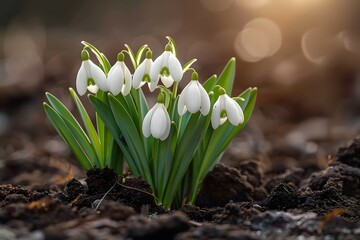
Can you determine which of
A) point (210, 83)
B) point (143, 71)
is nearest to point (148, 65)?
point (143, 71)

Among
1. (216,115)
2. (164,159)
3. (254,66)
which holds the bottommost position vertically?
(164,159)

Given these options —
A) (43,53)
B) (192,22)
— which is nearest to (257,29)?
(192,22)

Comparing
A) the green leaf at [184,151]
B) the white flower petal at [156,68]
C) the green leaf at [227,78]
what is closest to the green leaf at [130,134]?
the green leaf at [184,151]

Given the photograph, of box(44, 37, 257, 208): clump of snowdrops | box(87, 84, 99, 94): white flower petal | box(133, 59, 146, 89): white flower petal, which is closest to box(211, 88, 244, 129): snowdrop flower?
box(44, 37, 257, 208): clump of snowdrops

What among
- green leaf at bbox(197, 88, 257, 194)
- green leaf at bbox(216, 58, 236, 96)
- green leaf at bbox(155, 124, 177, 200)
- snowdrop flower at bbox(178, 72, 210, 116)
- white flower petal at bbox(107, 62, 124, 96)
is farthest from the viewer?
green leaf at bbox(216, 58, 236, 96)

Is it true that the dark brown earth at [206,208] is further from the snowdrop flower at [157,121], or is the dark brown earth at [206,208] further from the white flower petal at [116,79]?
the white flower petal at [116,79]

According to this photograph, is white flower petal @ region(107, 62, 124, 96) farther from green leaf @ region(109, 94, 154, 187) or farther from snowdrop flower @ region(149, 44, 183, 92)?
snowdrop flower @ region(149, 44, 183, 92)

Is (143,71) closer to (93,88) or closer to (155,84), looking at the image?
(155,84)
